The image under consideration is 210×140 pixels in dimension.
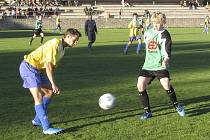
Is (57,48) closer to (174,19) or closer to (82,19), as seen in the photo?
(82,19)

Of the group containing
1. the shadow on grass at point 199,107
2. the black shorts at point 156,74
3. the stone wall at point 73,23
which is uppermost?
the black shorts at point 156,74

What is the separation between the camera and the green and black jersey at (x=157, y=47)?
9.38 m

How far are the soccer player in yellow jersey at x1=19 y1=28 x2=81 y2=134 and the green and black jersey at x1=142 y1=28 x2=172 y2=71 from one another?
1904 millimetres

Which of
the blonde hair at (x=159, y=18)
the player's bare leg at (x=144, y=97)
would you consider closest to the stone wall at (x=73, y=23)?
the player's bare leg at (x=144, y=97)

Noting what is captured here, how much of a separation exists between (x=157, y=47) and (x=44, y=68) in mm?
2287

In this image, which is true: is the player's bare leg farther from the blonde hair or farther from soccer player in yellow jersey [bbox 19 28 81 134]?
soccer player in yellow jersey [bbox 19 28 81 134]

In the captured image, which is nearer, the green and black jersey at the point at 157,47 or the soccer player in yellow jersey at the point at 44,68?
the soccer player in yellow jersey at the point at 44,68

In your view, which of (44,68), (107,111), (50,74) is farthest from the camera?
(107,111)

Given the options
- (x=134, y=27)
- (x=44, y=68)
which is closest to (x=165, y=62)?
(x=44, y=68)

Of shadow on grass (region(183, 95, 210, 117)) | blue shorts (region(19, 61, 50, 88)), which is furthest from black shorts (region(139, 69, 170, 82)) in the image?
blue shorts (region(19, 61, 50, 88))

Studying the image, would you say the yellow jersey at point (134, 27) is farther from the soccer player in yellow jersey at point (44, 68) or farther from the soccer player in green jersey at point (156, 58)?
the soccer player in yellow jersey at point (44, 68)

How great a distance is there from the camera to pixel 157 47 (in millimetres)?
9477

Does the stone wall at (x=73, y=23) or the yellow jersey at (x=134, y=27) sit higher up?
the yellow jersey at (x=134, y=27)

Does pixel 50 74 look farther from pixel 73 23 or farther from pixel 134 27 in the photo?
pixel 73 23
